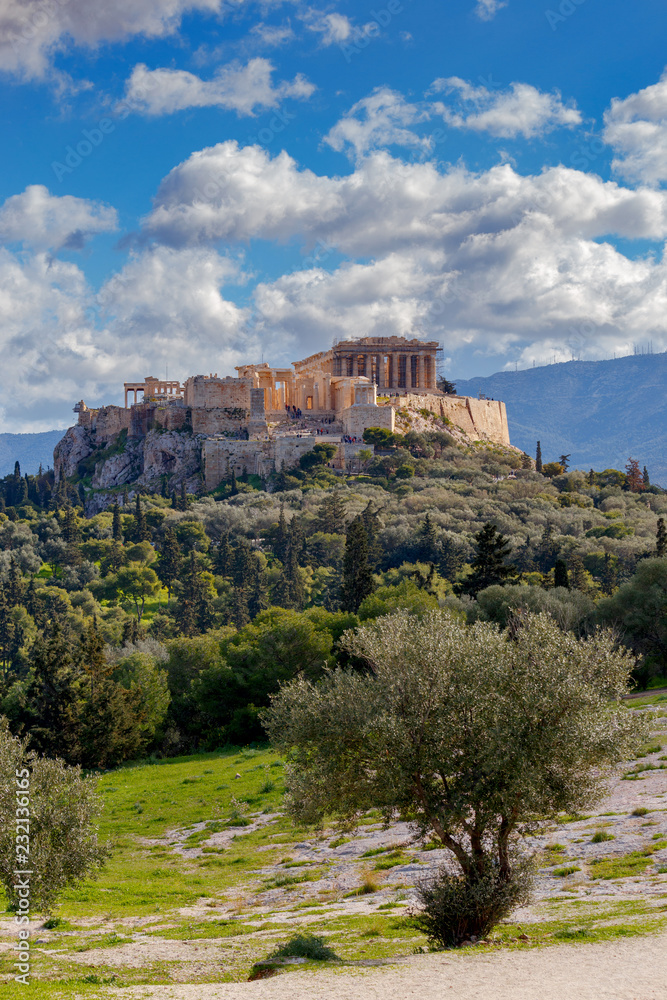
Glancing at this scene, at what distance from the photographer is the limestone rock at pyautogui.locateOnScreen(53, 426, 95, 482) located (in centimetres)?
12156

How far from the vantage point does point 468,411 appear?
126188mm

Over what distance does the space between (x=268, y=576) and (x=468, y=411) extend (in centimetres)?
5850

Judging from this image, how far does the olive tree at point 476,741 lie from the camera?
47.7ft

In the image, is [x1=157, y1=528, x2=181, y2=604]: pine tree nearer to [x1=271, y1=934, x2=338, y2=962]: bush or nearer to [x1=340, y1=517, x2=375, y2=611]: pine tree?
[x1=340, y1=517, x2=375, y2=611]: pine tree

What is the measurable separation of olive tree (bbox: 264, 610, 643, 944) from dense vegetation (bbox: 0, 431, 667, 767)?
1161 cm

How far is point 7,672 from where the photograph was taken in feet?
214

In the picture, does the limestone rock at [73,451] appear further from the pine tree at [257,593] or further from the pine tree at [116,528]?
the pine tree at [257,593]

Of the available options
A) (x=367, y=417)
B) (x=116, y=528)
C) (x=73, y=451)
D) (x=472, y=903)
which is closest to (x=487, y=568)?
(x=472, y=903)

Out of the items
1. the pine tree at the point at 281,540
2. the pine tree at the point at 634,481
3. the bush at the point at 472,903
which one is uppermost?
the pine tree at the point at 634,481

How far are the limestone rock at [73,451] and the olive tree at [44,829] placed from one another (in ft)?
351

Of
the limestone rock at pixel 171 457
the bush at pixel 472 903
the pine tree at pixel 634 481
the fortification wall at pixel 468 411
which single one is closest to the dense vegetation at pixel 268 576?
the pine tree at pixel 634 481

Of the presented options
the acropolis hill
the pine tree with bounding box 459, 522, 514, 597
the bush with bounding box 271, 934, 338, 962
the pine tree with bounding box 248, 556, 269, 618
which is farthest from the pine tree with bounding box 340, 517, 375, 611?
the acropolis hill

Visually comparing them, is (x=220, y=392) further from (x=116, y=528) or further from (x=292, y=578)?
(x=292, y=578)

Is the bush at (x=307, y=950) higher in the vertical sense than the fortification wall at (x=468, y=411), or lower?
lower
